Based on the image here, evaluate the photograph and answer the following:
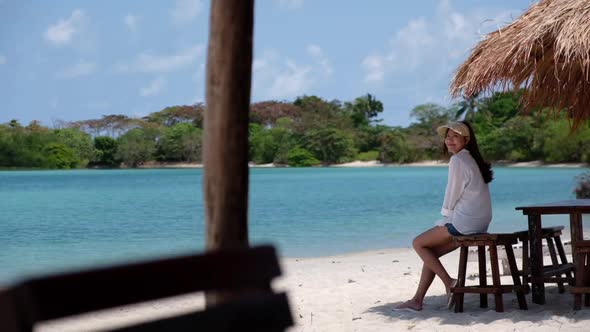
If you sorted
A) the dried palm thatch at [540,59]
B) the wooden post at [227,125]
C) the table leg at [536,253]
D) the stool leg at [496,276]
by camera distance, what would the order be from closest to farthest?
the wooden post at [227,125] → the dried palm thatch at [540,59] → the stool leg at [496,276] → the table leg at [536,253]

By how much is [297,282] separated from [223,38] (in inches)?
218

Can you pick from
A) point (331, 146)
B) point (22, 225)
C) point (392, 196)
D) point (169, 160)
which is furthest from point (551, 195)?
point (169, 160)

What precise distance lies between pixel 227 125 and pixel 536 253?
3.37 meters

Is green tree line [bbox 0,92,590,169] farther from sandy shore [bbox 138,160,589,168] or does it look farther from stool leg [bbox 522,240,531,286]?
stool leg [bbox 522,240,531,286]

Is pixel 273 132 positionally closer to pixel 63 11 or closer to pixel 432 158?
pixel 432 158

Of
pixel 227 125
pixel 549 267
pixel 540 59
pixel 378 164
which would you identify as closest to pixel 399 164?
pixel 378 164

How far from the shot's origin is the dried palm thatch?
4.62 m

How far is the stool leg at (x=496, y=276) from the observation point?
4758mm

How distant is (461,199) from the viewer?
193 inches

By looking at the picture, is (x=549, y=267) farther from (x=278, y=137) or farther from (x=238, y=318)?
(x=278, y=137)

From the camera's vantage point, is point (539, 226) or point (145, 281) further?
point (539, 226)

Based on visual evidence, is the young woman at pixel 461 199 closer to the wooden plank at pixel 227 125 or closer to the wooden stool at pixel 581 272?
the wooden stool at pixel 581 272

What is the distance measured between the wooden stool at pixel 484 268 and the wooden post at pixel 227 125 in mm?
2794

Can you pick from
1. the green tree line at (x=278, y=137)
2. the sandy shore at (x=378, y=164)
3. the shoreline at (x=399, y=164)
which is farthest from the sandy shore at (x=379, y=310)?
the green tree line at (x=278, y=137)
